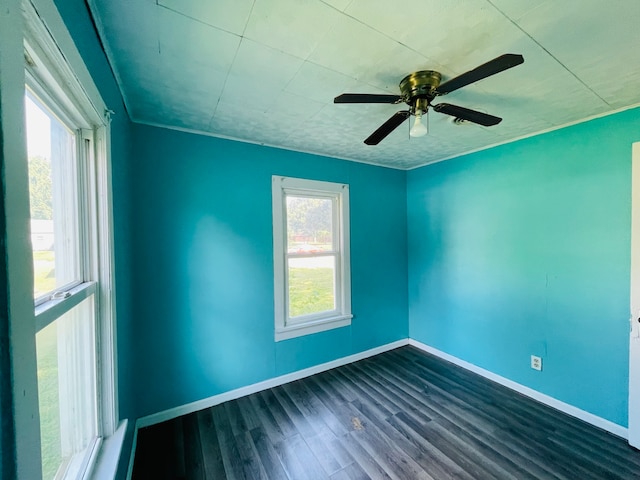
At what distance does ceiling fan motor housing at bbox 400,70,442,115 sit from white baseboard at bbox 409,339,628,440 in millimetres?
2689

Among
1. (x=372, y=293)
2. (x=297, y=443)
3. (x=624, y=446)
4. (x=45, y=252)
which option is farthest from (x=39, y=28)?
(x=624, y=446)

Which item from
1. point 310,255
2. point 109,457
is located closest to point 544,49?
point 310,255

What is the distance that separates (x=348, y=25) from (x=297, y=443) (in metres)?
2.58

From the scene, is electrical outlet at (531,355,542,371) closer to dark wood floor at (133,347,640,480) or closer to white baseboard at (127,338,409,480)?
dark wood floor at (133,347,640,480)

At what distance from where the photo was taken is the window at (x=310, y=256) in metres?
2.62

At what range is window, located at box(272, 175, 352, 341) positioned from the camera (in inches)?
103

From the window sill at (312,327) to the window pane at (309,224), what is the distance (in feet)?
2.62

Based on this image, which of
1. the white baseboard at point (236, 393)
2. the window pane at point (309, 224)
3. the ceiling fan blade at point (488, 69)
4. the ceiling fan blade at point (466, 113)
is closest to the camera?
the ceiling fan blade at point (488, 69)

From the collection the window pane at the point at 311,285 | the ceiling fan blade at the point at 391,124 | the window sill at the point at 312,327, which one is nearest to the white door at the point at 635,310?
the ceiling fan blade at the point at 391,124

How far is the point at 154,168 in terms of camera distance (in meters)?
2.08

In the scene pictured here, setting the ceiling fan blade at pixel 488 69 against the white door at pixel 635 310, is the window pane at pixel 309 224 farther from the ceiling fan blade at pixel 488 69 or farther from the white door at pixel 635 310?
the white door at pixel 635 310

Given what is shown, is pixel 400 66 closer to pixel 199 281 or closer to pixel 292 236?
pixel 292 236

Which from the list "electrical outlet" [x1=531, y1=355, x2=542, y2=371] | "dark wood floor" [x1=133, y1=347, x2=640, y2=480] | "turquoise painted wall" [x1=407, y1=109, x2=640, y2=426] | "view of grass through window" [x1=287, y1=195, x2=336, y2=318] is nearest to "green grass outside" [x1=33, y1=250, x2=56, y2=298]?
"dark wood floor" [x1=133, y1=347, x2=640, y2=480]

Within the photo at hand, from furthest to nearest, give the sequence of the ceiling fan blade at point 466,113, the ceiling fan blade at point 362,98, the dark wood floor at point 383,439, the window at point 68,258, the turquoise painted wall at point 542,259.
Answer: the turquoise painted wall at point 542,259
the dark wood floor at point 383,439
the ceiling fan blade at point 466,113
the ceiling fan blade at point 362,98
the window at point 68,258
